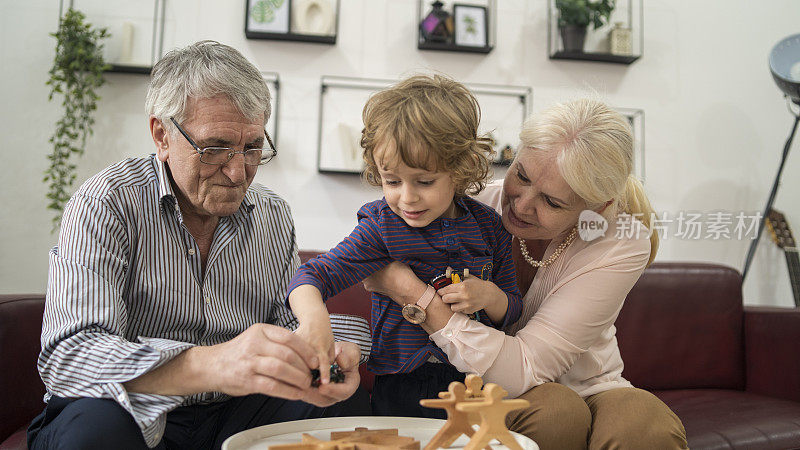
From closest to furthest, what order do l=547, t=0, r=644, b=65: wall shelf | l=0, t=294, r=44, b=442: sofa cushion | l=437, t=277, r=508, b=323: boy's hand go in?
l=437, t=277, r=508, b=323: boy's hand, l=0, t=294, r=44, b=442: sofa cushion, l=547, t=0, r=644, b=65: wall shelf

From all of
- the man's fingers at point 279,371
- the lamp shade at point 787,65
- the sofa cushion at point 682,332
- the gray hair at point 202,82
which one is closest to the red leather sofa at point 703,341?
the sofa cushion at point 682,332

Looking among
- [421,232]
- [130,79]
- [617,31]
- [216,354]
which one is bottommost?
[216,354]

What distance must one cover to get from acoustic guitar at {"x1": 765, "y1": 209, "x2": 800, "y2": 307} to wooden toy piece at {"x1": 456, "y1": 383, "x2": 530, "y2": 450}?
9.14 feet

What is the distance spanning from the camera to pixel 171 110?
57.6 inches

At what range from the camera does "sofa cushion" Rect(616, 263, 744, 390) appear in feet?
8.12

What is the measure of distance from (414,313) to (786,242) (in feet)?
9.05

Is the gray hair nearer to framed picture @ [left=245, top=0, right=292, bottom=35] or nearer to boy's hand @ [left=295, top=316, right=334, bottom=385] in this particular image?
boy's hand @ [left=295, top=316, right=334, bottom=385]

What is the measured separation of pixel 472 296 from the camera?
4.59ft

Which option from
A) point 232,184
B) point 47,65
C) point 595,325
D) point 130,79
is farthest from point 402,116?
point 47,65

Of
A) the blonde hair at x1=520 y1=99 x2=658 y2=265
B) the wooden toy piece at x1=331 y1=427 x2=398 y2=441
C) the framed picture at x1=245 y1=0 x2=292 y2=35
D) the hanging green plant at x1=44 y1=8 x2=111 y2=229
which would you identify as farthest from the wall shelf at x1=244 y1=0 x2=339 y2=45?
the wooden toy piece at x1=331 y1=427 x2=398 y2=441

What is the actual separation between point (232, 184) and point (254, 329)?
0.44 m

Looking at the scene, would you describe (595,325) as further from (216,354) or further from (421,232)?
(216,354)

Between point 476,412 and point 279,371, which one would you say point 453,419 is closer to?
point 476,412

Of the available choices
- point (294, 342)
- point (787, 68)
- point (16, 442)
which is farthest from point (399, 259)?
point (787, 68)
